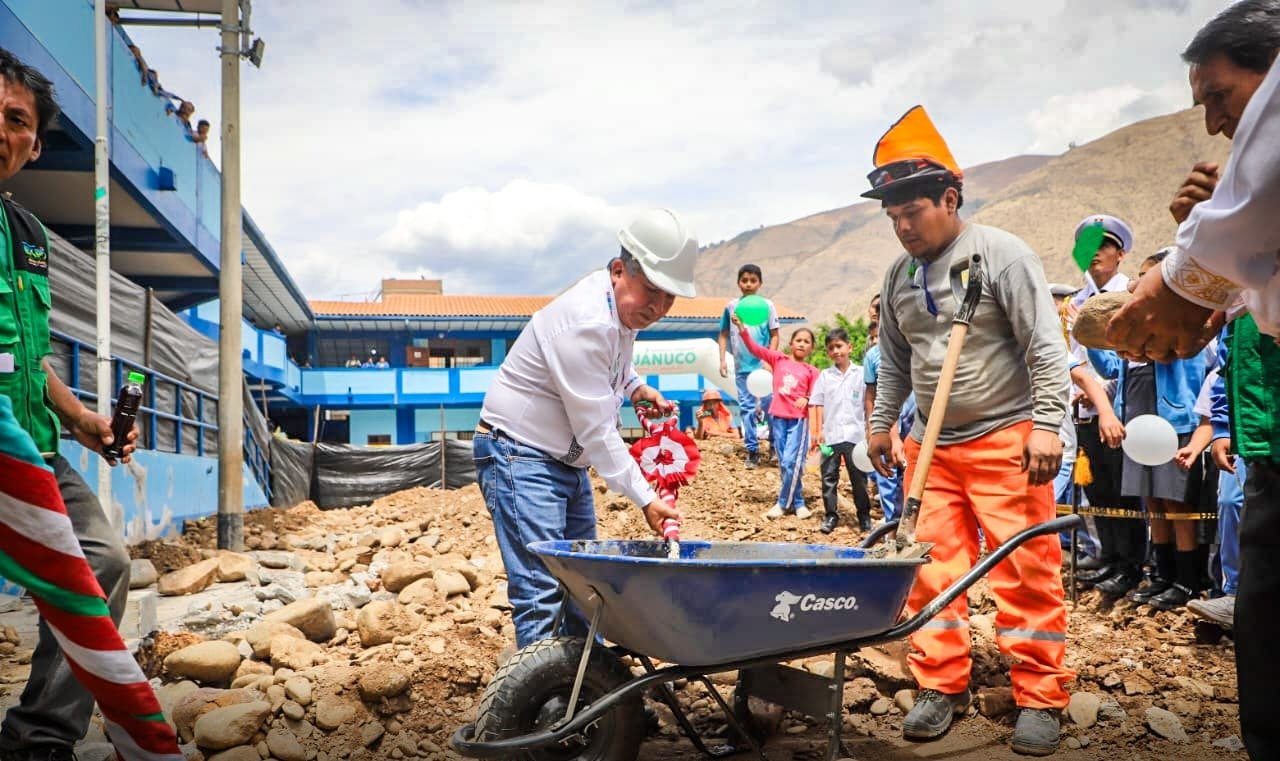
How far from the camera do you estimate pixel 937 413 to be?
290cm

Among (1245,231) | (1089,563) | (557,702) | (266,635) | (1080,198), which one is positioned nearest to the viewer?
(1245,231)

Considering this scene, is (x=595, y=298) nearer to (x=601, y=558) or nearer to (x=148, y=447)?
(x=601, y=558)

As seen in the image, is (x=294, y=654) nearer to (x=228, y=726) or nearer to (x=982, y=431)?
(x=228, y=726)

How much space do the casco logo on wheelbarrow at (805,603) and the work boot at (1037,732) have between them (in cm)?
99

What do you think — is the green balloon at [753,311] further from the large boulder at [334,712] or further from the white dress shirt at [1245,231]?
the white dress shirt at [1245,231]

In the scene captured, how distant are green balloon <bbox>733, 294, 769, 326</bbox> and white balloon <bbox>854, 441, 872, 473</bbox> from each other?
7.00 feet

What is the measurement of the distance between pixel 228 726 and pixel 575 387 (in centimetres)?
171

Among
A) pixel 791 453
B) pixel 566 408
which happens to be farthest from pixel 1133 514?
pixel 566 408

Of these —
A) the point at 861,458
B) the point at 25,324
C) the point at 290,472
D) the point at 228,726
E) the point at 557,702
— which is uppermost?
the point at 25,324

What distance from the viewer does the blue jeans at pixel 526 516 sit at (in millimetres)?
2967

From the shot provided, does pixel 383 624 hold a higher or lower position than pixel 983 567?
lower

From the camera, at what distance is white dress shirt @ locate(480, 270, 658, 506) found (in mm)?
2900

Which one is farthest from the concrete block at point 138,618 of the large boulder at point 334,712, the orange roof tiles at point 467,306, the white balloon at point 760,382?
the orange roof tiles at point 467,306

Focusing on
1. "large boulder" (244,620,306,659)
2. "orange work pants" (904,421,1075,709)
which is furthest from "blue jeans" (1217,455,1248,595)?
"large boulder" (244,620,306,659)
